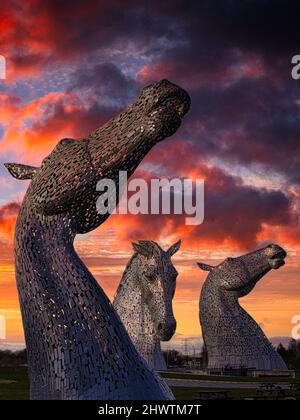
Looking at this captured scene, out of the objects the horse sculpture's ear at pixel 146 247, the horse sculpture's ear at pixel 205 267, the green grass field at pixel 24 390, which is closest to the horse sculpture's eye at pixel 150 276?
the horse sculpture's ear at pixel 146 247

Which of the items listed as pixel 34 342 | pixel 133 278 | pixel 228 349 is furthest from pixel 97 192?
pixel 228 349

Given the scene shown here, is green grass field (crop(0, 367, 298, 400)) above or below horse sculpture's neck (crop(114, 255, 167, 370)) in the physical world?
below

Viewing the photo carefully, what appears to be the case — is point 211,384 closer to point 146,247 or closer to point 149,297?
point 146,247

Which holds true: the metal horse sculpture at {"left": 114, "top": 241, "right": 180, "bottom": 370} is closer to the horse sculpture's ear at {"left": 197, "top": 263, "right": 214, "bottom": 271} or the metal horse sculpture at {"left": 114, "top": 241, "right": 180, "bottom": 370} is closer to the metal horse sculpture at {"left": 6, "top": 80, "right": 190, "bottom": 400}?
the metal horse sculpture at {"left": 6, "top": 80, "right": 190, "bottom": 400}

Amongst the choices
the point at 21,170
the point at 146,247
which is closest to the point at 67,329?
the point at 21,170

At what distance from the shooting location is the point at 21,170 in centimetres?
625

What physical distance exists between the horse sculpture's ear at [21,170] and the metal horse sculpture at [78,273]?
0.33 meters

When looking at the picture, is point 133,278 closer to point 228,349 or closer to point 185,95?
point 185,95

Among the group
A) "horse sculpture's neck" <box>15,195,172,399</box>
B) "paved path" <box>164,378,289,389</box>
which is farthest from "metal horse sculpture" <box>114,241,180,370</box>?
"paved path" <box>164,378,289,389</box>

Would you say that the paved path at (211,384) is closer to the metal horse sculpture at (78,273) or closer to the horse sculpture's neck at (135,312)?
the horse sculpture's neck at (135,312)

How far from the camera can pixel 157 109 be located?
5.37 metres

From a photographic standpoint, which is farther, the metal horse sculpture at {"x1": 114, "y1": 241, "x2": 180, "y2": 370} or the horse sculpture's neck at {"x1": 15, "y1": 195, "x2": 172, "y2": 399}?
the metal horse sculpture at {"x1": 114, "y1": 241, "x2": 180, "y2": 370}

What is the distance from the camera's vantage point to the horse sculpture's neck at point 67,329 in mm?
5340

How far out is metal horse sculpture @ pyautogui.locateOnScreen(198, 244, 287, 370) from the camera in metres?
24.2
